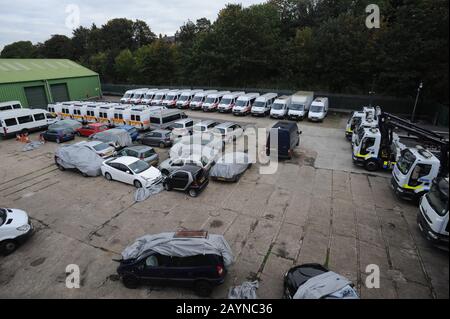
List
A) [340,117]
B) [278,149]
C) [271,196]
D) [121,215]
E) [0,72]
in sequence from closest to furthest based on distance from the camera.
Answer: [121,215] < [271,196] < [278,149] < [340,117] < [0,72]

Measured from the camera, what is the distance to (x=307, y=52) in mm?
36281

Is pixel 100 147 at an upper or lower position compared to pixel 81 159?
upper

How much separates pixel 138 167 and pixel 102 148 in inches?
171

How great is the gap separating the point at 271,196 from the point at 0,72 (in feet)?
124

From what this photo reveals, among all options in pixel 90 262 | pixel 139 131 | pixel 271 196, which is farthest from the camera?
pixel 139 131

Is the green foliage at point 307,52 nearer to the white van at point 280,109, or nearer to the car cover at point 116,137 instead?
the white van at point 280,109

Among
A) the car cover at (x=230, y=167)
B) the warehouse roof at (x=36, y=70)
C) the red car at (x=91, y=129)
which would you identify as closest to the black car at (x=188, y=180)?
the car cover at (x=230, y=167)

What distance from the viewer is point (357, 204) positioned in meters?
12.7

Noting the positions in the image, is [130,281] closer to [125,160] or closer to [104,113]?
[125,160]

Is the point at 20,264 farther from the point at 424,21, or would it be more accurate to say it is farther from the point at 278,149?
the point at 424,21

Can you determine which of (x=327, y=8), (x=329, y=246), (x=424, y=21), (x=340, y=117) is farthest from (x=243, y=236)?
(x=327, y=8)

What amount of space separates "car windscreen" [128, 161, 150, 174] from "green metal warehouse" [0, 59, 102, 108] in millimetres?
27295

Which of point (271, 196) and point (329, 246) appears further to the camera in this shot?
point (271, 196)

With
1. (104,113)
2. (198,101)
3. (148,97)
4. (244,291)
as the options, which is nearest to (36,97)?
(148,97)
